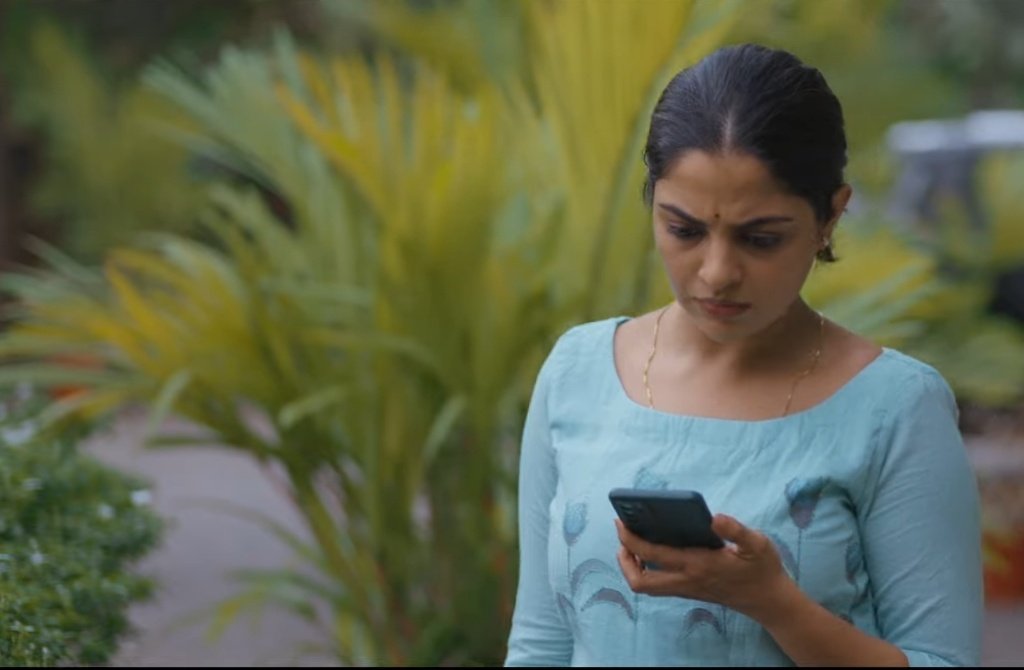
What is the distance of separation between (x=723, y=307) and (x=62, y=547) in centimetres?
187

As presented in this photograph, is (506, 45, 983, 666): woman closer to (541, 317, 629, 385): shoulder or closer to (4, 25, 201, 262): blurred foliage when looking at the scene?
(541, 317, 629, 385): shoulder

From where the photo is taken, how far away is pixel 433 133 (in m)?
4.36

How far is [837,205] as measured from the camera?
2006 mm

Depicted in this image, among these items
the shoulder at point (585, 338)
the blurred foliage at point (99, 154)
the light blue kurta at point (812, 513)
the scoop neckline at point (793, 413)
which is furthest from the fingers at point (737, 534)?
the blurred foliage at point (99, 154)

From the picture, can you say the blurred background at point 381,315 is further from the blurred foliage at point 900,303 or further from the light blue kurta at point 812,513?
the light blue kurta at point 812,513

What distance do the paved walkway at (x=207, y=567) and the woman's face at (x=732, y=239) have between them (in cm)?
218

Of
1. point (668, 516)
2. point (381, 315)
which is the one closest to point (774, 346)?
point (668, 516)

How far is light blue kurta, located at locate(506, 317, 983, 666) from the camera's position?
1872mm

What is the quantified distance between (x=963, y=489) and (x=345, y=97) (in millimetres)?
2844

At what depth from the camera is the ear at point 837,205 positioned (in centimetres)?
200

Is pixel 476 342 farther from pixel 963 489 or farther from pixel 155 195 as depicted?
pixel 155 195

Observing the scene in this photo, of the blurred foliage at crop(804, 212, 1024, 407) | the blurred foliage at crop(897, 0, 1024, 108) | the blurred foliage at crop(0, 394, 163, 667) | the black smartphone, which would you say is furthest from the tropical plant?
the blurred foliage at crop(897, 0, 1024, 108)

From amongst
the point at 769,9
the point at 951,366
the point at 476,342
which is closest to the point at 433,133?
the point at 476,342

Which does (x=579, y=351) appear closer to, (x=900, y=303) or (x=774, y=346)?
(x=774, y=346)
